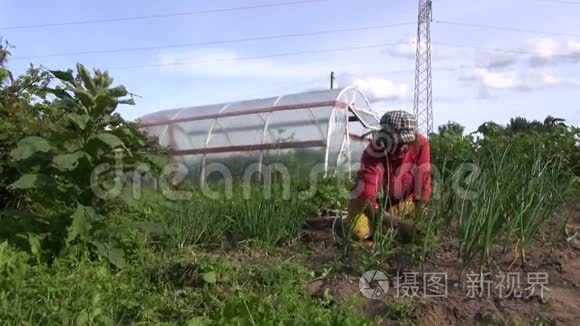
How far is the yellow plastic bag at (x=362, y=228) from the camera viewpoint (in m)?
3.69

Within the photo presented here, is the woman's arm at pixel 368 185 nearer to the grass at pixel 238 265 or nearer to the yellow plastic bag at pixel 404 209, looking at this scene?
the yellow plastic bag at pixel 404 209

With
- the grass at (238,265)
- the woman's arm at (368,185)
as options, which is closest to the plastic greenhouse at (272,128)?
the woman's arm at (368,185)

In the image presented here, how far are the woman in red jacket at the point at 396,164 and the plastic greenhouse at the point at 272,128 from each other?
5749 mm

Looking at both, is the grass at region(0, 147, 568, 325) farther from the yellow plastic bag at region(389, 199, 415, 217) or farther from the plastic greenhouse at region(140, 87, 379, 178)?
the plastic greenhouse at region(140, 87, 379, 178)

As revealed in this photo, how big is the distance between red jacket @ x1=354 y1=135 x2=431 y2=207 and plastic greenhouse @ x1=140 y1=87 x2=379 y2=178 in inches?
226

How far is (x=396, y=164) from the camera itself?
435 centimetres

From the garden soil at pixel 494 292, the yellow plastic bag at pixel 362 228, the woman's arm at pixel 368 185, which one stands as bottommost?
the garden soil at pixel 494 292

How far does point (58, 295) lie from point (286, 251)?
1354mm

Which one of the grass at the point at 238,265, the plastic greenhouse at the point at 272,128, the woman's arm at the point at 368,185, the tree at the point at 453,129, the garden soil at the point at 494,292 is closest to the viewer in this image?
the garden soil at the point at 494,292

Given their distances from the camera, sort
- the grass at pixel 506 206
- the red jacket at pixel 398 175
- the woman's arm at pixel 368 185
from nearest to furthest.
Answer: the grass at pixel 506 206
the woman's arm at pixel 368 185
the red jacket at pixel 398 175

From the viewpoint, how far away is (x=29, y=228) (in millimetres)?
3920

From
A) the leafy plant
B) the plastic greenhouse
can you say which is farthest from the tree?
the leafy plant

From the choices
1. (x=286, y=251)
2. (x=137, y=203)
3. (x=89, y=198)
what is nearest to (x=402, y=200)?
(x=286, y=251)

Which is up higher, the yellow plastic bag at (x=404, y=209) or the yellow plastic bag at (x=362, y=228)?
the yellow plastic bag at (x=404, y=209)
